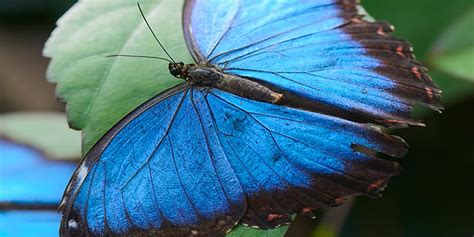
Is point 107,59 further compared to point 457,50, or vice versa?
point 457,50

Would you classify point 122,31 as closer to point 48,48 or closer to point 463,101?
point 48,48

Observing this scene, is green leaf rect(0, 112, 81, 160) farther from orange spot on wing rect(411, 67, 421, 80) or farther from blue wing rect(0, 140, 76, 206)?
orange spot on wing rect(411, 67, 421, 80)

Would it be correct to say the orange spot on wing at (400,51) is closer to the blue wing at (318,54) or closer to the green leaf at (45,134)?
the blue wing at (318,54)

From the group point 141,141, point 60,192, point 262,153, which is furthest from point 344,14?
point 60,192

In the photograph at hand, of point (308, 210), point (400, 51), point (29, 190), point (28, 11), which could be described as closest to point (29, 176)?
point (29, 190)

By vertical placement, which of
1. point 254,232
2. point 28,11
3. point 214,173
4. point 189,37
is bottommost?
point 254,232

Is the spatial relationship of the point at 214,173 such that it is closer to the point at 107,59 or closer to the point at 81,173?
the point at 81,173
